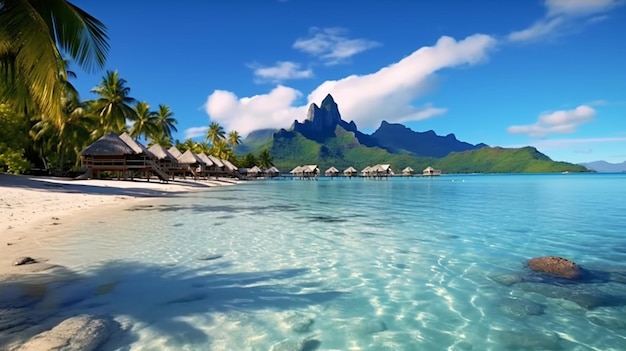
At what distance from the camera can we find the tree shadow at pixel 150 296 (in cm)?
413

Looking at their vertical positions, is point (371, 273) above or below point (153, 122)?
below

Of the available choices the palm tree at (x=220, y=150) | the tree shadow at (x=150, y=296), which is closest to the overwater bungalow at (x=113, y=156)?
the tree shadow at (x=150, y=296)

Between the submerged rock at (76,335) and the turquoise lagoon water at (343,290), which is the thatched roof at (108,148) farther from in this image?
the submerged rock at (76,335)

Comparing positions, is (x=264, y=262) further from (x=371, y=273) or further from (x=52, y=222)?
(x=52, y=222)

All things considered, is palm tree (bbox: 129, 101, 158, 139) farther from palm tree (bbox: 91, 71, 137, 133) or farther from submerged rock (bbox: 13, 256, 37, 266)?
submerged rock (bbox: 13, 256, 37, 266)

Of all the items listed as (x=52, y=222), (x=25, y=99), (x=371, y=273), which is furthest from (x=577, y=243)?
(x=52, y=222)

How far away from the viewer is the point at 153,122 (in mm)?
49312

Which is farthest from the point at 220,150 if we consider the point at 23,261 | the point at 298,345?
the point at 298,345

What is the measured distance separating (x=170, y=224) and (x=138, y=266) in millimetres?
5629

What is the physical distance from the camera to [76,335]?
148 inches

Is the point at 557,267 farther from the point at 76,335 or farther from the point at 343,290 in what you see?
the point at 76,335

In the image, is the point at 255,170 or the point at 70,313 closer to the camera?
the point at 70,313

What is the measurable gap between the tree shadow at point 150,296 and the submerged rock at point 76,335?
0.13 meters

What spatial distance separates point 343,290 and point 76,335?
354 centimetres
